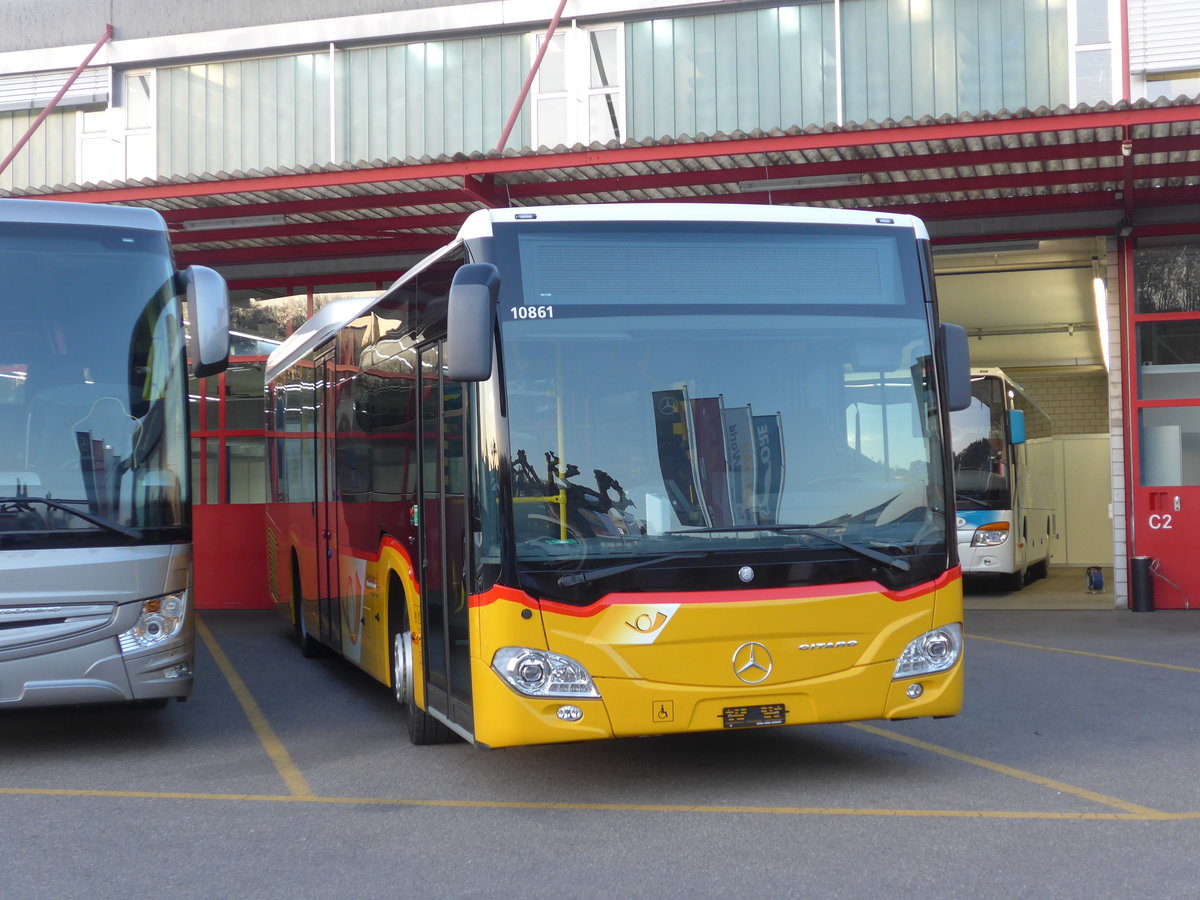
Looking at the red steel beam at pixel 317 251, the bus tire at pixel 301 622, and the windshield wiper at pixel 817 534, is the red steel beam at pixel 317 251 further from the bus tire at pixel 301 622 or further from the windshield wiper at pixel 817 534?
the windshield wiper at pixel 817 534

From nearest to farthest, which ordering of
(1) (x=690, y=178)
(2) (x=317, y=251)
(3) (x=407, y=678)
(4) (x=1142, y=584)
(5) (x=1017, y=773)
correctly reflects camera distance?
(5) (x=1017, y=773) → (3) (x=407, y=678) → (1) (x=690, y=178) → (4) (x=1142, y=584) → (2) (x=317, y=251)

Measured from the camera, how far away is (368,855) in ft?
19.0

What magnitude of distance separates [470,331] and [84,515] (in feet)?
9.33

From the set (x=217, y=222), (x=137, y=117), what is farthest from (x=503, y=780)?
(x=137, y=117)

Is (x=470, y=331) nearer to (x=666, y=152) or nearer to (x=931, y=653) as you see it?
(x=931, y=653)

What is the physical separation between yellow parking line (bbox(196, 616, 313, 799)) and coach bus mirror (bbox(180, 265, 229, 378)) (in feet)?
7.20

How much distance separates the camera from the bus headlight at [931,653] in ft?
22.1

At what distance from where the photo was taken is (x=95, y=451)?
309 inches

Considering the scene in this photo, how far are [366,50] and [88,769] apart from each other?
14.4m

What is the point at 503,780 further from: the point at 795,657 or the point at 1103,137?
the point at 1103,137

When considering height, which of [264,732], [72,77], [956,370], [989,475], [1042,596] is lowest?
[1042,596]

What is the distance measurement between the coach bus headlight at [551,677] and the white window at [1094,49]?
44.4ft

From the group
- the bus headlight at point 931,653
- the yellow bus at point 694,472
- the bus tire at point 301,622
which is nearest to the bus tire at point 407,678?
the yellow bus at point 694,472

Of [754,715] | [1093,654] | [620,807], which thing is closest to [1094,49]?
[1093,654]
